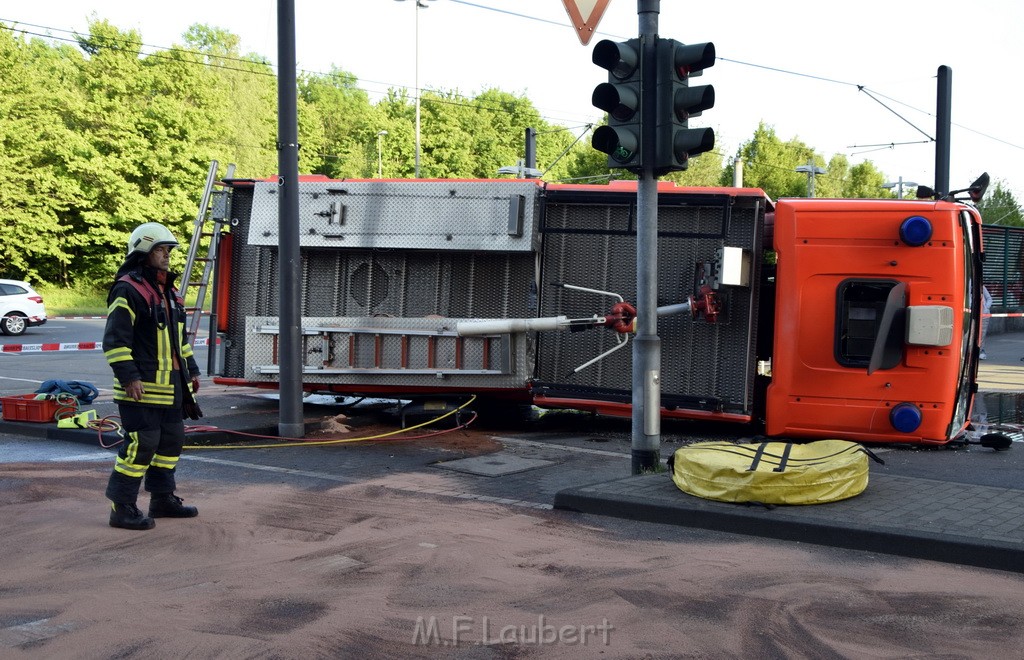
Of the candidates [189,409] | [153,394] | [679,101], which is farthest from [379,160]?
[153,394]

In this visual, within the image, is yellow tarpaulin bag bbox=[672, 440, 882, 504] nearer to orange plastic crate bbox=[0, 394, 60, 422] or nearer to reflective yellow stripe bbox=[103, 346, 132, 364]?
reflective yellow stripe bbox=[103, 346, 132, 364]

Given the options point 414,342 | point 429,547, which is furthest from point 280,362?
point 429,547

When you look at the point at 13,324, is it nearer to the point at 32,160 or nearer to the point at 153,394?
the point at 32,160

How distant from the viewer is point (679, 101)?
7543 millimetres

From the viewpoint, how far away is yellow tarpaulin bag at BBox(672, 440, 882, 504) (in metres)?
6.73

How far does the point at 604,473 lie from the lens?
8.67m

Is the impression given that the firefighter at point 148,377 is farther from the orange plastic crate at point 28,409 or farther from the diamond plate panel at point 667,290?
the diamond plate panel at point 667,290

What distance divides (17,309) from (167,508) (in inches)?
993

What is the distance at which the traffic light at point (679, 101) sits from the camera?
7.46m

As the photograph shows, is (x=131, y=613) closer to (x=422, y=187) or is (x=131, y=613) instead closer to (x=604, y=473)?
(x=604, y=473)

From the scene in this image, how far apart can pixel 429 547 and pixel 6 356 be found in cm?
1821

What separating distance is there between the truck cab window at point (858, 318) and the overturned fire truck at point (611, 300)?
0.04ft

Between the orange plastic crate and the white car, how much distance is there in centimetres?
2023

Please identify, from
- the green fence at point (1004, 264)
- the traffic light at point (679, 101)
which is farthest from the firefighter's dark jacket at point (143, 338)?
the green fence at point (1004, 264)
